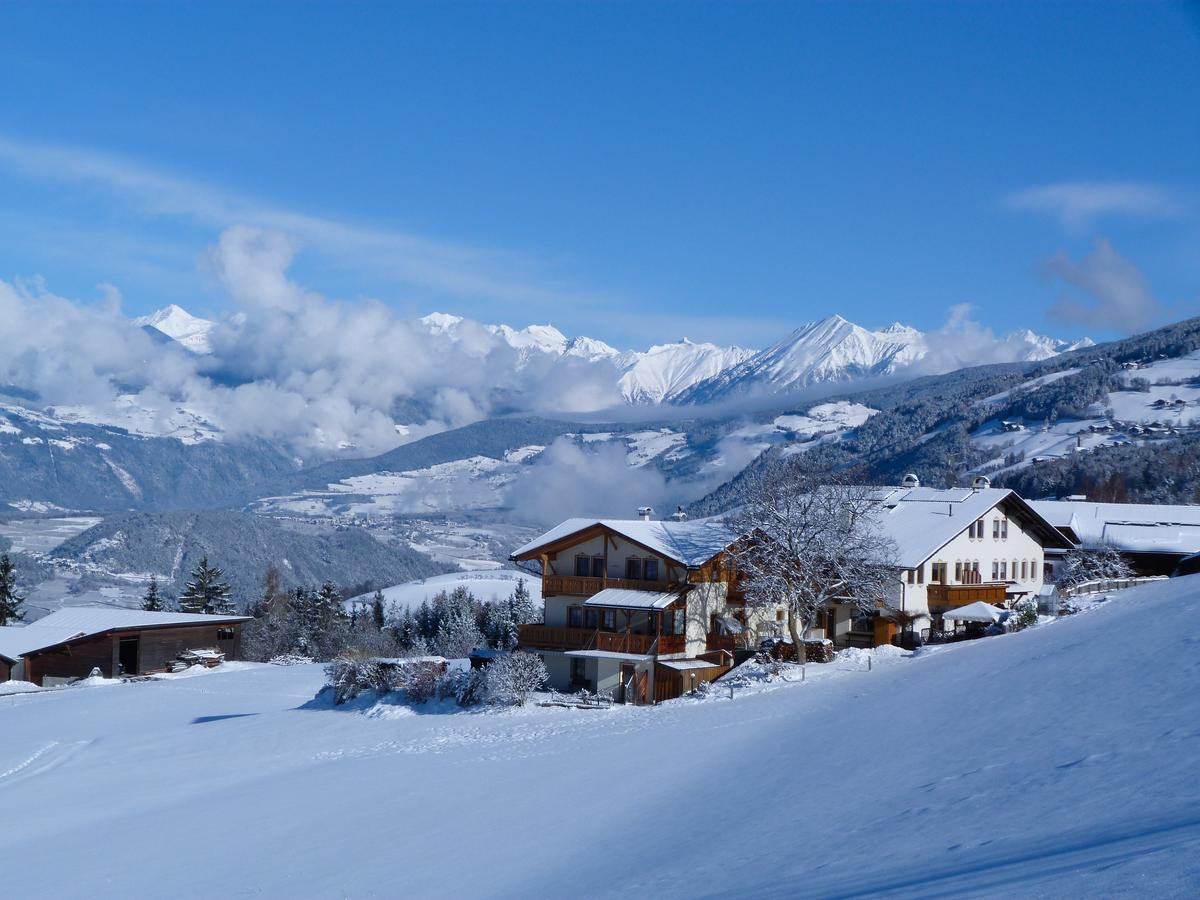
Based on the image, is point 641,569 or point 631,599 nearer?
point 631,599

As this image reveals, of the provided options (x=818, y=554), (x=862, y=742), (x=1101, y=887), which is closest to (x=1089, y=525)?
(x=818, y=554)

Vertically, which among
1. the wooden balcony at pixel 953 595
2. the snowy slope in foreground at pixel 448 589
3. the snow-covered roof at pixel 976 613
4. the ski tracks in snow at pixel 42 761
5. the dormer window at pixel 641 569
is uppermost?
the dormer window at pixel 641 569

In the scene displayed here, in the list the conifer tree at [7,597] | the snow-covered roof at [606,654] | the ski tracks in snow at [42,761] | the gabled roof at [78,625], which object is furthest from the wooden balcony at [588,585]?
the conifer tree at [7,597]

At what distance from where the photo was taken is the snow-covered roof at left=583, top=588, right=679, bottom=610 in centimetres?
4312

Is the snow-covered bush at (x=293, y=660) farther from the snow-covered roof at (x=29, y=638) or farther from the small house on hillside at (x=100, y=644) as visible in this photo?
the snow-covered roof at (x=29, y=638)

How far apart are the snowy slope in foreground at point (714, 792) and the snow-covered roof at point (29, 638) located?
33.0 meters

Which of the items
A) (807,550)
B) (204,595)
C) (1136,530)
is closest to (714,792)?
(807,550)

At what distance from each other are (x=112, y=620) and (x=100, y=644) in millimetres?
2816

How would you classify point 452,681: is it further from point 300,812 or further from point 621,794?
point 621,794

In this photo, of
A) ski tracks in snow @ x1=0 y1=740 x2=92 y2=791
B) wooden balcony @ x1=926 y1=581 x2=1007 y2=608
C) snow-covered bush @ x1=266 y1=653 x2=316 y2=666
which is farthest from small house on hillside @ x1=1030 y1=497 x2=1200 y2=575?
ski tracks in snow @ x1=0 y1=740 x2=92 y2=791

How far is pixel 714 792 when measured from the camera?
20297mm

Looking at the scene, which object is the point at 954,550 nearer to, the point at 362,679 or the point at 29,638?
the point at 362,679

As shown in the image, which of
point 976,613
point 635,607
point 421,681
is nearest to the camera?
point 421,681

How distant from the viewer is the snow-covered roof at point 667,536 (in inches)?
1756
